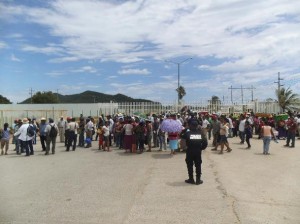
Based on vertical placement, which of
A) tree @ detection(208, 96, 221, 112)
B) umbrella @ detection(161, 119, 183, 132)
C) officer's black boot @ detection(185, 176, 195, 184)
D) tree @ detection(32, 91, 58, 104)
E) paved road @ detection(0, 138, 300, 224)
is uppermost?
tree @ detection(32, 91, 58, 104)

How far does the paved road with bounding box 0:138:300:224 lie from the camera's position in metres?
7.15

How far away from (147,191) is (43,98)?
95591 millimetres

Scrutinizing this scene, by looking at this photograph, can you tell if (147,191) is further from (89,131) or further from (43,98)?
(43,98)

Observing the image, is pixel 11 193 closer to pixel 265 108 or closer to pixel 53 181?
pixel 53 181

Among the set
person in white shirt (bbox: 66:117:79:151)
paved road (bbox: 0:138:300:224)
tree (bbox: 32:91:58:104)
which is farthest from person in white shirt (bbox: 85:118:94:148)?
tree (bbox: 32:91:58:104)

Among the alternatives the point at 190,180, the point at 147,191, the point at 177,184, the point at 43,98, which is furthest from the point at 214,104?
the point at 43,98

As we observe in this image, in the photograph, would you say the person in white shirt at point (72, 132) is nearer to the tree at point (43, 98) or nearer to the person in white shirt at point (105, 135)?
the person in white shirt at point (105, 135)

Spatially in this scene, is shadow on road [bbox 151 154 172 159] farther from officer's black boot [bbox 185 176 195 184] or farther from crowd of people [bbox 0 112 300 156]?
officer's black boot [bbox 185 176 195 184]

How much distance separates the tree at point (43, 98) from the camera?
10031 centimetres

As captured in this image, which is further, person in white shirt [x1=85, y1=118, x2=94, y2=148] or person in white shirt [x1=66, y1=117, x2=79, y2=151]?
person in white shirt [x1=85, y1=118, x2=94, y2=148]

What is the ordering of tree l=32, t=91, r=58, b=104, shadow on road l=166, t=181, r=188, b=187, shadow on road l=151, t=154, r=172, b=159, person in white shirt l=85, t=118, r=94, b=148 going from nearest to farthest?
shadow on road l=166, t=181, r=188, b=187
shadow on road l=151, t=154, r=172, b=159
person in white shirt l=85, t=118, r=94, b=148
tree l=32, t=91, r=58, b=104

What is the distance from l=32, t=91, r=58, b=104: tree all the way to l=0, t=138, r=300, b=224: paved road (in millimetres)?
88150

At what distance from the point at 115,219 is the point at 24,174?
593cm

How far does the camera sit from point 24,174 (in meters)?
11.9
